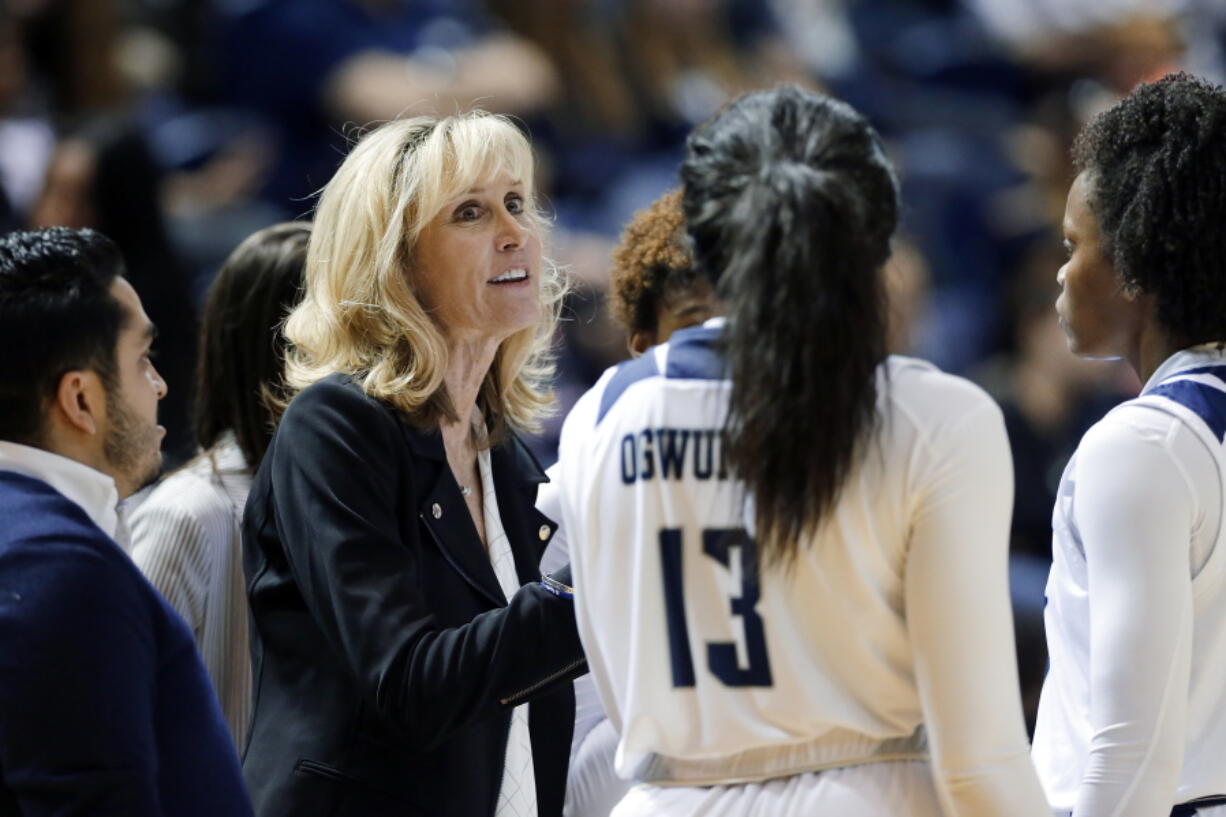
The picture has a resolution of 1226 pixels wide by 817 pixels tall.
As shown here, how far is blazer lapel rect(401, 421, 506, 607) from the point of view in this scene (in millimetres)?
2250

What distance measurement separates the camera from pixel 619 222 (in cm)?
614

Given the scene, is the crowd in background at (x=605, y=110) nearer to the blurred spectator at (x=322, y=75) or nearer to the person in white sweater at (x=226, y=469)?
the blurred spectator at (x=322, y=75)

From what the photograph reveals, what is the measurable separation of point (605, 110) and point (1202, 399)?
4.74 metres

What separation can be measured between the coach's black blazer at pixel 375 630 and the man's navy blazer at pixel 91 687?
0.65ft

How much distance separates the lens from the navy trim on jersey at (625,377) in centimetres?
178

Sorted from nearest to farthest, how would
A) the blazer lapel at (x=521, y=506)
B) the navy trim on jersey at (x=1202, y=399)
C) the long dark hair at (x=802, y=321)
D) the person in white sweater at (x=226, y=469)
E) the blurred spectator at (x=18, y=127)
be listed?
1. the long dark hair at (x=802, y=321)
2. the navy trim on jersey at (x=1202, y=399)
3. the blazer lapel at (x=521, y=506)
4. the person in white sweater at (x=226, y=469)
5. the blurred spectator at (x=18, y=127)

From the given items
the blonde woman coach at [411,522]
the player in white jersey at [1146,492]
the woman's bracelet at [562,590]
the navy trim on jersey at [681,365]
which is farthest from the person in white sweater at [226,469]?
the player in white jersey at [1146,492]

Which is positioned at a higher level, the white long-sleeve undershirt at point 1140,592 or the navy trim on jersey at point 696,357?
the navy trim on jersey at point 696,357

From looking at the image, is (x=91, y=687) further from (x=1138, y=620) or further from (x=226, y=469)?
(x=1138, y=620)

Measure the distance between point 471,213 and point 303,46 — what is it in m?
3.65

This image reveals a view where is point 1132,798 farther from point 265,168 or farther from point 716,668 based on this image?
point 265,168

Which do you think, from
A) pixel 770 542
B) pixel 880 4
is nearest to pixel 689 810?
pixel 770 542

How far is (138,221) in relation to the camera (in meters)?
4.27

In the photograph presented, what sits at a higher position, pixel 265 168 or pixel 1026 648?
pixel 265 168
